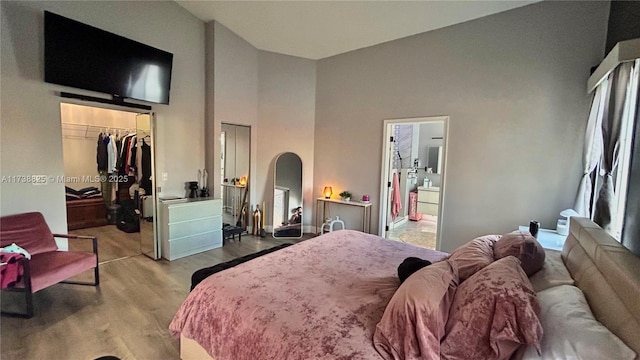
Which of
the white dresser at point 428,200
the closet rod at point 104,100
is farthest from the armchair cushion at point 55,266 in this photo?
the white dresser at point 428,200

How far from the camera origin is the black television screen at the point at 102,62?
2822 mm

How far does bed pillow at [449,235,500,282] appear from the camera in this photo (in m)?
1.61

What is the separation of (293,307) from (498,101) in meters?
3.53

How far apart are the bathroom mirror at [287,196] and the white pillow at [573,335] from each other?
422cm

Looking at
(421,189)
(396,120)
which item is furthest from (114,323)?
(421,189)

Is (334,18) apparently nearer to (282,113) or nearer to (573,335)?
(282,113)

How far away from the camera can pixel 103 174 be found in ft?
16.7

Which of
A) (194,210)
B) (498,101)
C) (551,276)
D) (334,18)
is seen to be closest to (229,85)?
(334,18)

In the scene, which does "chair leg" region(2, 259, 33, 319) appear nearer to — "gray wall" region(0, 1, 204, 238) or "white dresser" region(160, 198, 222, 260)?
"gray wall" region(0, 1, 204, 238)

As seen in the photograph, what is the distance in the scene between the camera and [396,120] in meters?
4.37

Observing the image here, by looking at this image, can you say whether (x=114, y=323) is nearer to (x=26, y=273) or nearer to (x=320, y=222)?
(x=26, y=273)

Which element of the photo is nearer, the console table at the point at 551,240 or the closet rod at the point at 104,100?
the console table at the point at 551,240

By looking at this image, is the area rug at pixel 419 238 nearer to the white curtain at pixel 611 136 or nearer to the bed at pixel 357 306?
the white curtain at pixel 611 136

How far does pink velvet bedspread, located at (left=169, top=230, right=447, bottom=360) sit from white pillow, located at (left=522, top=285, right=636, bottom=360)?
0.65 metres
